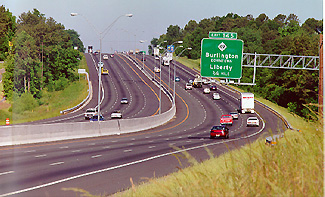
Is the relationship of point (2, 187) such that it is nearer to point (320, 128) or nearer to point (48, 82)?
point (320, 128)

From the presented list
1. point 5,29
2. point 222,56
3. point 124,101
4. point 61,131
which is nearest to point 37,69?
point 124,101

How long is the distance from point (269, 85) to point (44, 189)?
357 feet

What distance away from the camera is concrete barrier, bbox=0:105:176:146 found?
28.2 m

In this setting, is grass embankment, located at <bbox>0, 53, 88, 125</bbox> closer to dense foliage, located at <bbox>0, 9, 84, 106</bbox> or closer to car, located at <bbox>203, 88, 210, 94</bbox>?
dense foliage, located at <bbox>0, 9, 84, 106</bbox>

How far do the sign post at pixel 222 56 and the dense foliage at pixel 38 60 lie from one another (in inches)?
2618

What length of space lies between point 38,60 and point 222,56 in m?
92.0

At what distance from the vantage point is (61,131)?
3384cm

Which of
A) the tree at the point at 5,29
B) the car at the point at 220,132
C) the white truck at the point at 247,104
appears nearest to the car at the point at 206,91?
the white truck at the point at 247,104

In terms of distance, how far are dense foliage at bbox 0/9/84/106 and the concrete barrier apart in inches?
2438

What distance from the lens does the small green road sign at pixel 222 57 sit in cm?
4362

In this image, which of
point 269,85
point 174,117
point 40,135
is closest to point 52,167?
point 40,135

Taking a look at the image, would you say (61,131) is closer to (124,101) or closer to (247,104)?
(247,104)

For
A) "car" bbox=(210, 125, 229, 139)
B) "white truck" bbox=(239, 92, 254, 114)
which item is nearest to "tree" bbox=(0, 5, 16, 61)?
"white truck" bbox=(239, 92, 254, 114)

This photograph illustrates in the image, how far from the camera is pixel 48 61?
469 feet
